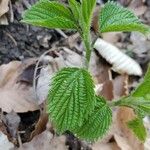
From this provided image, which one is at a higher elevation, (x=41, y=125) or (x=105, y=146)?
(x=41, y=125)

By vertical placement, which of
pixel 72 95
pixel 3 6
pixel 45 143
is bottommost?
pixel 45 143

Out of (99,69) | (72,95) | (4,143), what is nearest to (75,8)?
(72,95)

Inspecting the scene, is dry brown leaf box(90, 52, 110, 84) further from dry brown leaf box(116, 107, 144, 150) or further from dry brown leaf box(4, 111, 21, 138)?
dry brown leaf box(4, 111, 21, 138)

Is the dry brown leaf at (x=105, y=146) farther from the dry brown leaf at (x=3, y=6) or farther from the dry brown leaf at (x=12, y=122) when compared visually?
the dry brown leaf at (x=3, y=6)

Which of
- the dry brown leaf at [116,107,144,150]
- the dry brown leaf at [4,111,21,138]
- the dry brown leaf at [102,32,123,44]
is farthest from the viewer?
the dry brown leaf at [102,32,123,44]

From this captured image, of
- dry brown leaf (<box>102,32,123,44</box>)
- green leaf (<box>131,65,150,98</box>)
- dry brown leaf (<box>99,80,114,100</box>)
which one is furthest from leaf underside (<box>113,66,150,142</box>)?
dry brown leaf (<box>102,32,123,44</box>)

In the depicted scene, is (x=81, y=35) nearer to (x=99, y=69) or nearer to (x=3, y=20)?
(x=3, y=20)
